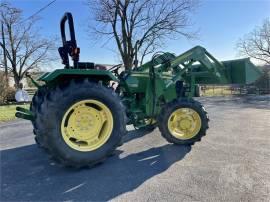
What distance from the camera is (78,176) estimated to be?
3.51m

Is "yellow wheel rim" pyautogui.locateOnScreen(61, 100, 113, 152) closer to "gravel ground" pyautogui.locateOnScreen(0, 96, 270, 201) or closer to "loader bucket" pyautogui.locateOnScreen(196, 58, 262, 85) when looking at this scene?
"gravel ground" pyautogui.locateOnScreen(0, 96, 270, 201)

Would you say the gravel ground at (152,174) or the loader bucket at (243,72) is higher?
the loader bucket at (243,72)

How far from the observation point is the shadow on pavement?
301 cm

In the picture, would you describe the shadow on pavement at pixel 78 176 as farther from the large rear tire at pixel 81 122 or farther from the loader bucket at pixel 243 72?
the loader bucket at pixel 243 72

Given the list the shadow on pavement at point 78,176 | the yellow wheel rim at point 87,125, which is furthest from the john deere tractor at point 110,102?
the shadow on pavement at point 78,176

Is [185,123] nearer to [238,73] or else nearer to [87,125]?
[238,73]

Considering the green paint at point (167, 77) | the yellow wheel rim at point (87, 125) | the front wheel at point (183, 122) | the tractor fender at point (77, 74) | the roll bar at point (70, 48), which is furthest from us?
the green paint at point (167, 77)

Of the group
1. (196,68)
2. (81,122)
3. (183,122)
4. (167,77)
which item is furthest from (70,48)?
(196,68)

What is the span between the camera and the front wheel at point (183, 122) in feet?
16.0

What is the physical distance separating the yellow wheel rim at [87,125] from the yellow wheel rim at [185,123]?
1528 mm

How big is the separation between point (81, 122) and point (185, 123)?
6.97 feet

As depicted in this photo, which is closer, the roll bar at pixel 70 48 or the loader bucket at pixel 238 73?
the roll bar at pixel 70 48

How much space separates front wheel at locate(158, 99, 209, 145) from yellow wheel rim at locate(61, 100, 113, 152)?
1328mm

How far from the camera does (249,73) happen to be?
18.5 feet
